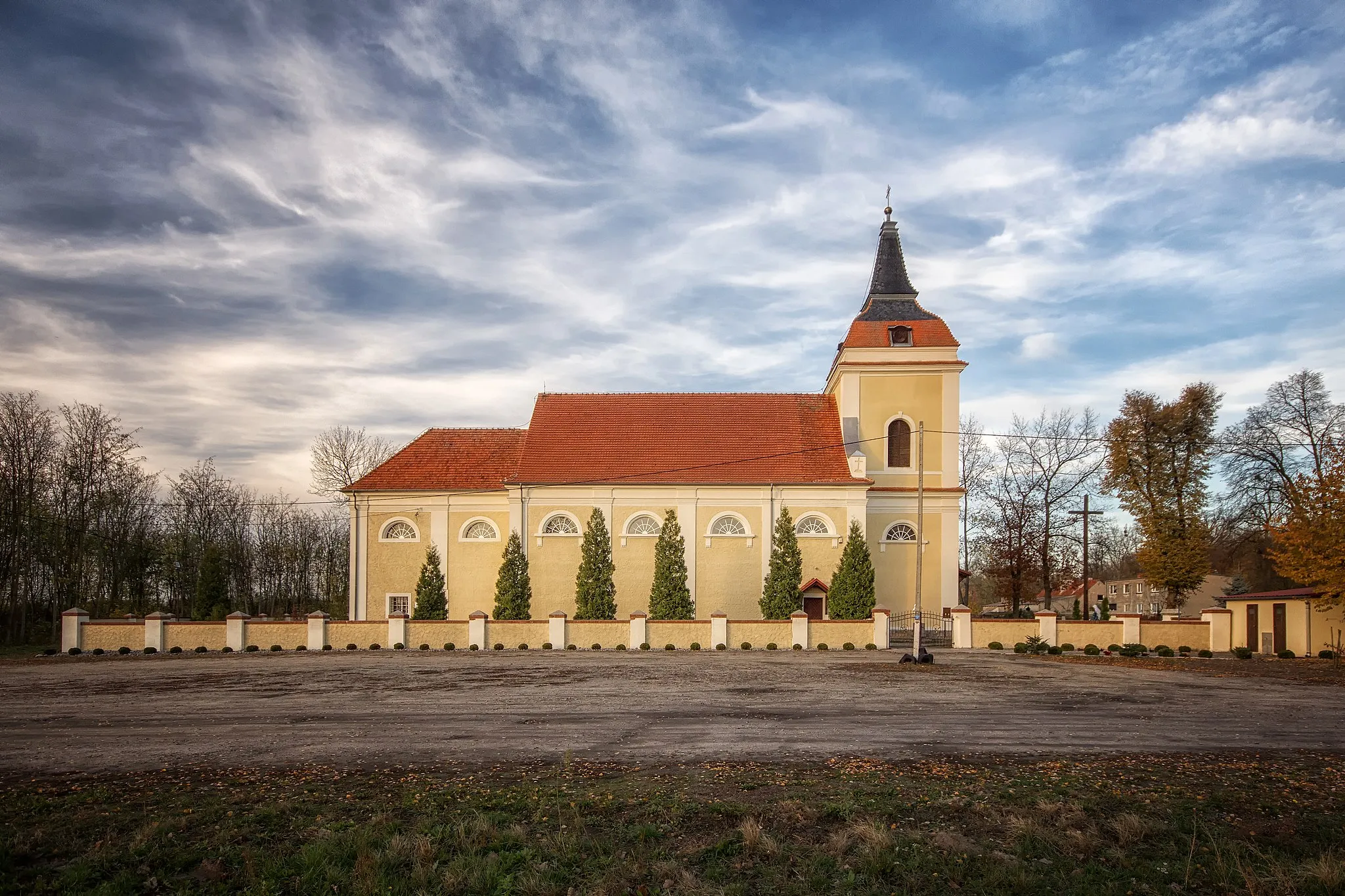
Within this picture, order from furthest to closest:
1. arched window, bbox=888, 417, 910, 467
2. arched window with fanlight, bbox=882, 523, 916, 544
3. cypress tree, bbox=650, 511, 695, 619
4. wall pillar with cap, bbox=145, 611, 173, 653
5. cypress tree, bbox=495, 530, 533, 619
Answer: arched window, bbox=888, 417, 910, 467 → arched window with fanlight, bbox=882, 523, 916, 544 → cypress tree, bbox=650, 511, 695, 619 → cypress tree, bbox=495, 530, 533, 619 → wall pillar with cap, bbox=145, 611, 173, 653

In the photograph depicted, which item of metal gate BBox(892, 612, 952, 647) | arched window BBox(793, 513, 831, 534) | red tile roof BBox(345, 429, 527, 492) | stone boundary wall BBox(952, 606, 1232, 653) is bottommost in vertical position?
metal gate BBox(892, 612, 952, 647)

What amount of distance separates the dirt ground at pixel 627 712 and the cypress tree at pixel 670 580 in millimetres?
8584

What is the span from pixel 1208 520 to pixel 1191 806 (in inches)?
1283

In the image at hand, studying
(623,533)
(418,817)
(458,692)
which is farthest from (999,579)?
(418,817)

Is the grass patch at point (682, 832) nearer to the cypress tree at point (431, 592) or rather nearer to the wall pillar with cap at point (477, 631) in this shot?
the wall pillar with cap at point (477, 631)

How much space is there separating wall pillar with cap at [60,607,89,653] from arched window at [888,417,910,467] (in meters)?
29.9

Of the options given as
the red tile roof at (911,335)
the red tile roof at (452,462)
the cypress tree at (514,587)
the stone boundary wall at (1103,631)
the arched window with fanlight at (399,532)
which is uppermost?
the red tile roof at (911,335)

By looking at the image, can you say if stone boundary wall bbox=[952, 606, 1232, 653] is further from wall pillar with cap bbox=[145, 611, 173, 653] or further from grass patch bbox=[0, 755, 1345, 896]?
wall pillar with cap bbox=[145, 611, 173, 653]

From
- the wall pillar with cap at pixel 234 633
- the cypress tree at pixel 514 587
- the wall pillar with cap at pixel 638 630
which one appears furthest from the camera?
the cypress tree at pixel 514 587

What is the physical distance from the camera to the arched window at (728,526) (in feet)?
106

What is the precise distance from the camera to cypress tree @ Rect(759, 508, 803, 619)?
99.2ft

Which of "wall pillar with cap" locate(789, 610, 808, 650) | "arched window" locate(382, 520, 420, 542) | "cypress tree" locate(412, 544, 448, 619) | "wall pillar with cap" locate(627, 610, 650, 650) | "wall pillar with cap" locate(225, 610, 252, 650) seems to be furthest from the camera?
"arched window" locate(382, 520, 420, 542)

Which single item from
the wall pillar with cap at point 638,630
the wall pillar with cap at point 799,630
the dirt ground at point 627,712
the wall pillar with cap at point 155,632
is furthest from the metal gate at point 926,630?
the wall pillar with cap at point 155,632

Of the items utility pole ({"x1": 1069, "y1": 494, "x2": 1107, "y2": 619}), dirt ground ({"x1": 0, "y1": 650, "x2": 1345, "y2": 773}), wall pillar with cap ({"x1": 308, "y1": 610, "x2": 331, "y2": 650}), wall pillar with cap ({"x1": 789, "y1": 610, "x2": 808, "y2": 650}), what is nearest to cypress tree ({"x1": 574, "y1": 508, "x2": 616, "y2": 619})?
wall pillar with cap ({"x1": 789, "y1": 610, "x2": 808, "y2": 650})
